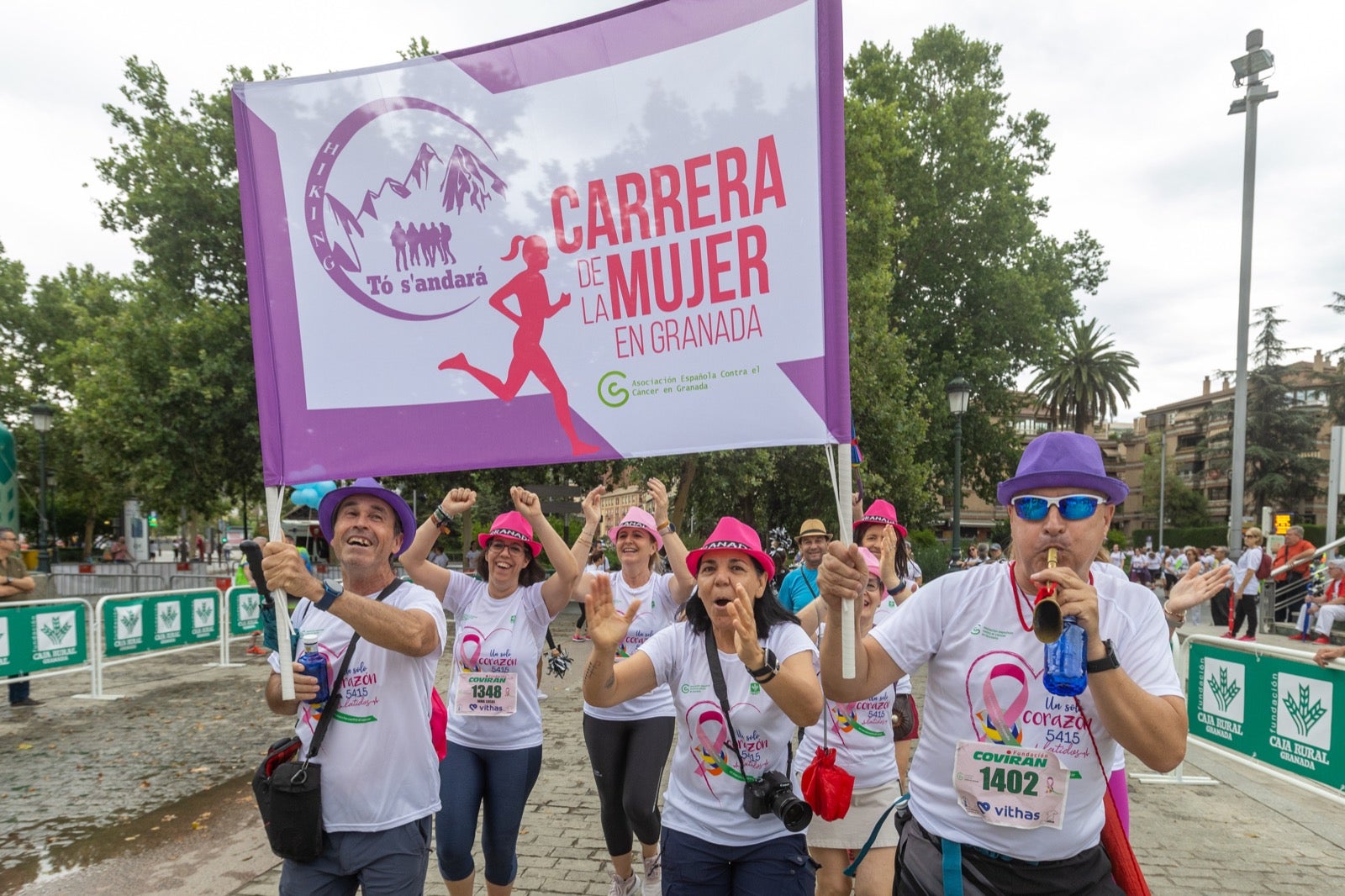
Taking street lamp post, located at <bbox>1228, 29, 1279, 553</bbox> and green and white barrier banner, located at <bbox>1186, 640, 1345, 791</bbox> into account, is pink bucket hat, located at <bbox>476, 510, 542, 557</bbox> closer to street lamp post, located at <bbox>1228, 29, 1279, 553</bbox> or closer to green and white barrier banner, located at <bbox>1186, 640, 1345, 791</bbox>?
green and white barrier banner, located at <bbox>1186, 640, 1345, 791</bbox>

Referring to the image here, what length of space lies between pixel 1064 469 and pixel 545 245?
206cm

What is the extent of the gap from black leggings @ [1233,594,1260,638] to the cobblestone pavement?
337 inches

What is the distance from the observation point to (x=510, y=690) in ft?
14.2

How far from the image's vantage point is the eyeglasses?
235 cm

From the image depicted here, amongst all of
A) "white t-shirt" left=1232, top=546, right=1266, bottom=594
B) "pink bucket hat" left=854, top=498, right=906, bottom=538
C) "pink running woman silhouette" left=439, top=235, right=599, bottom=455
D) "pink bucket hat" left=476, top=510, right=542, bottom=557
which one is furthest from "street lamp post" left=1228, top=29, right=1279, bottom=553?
"pink running woman silhouette" left=439, top=235, right=599, bottom=455

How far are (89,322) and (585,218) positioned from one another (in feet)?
76.4

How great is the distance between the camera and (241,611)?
13.7m

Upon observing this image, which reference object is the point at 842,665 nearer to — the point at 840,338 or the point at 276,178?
the point at 840,338

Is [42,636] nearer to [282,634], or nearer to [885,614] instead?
[282,634]

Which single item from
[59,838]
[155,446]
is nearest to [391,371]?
[59,838]

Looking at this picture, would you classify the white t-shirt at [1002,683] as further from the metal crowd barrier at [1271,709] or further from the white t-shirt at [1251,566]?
the white t-shirt at [1251,566]

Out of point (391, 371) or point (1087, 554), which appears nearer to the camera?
point (1087, 554)

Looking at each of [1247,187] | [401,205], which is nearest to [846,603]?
[401,205]

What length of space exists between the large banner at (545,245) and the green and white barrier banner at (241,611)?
1141 cm
